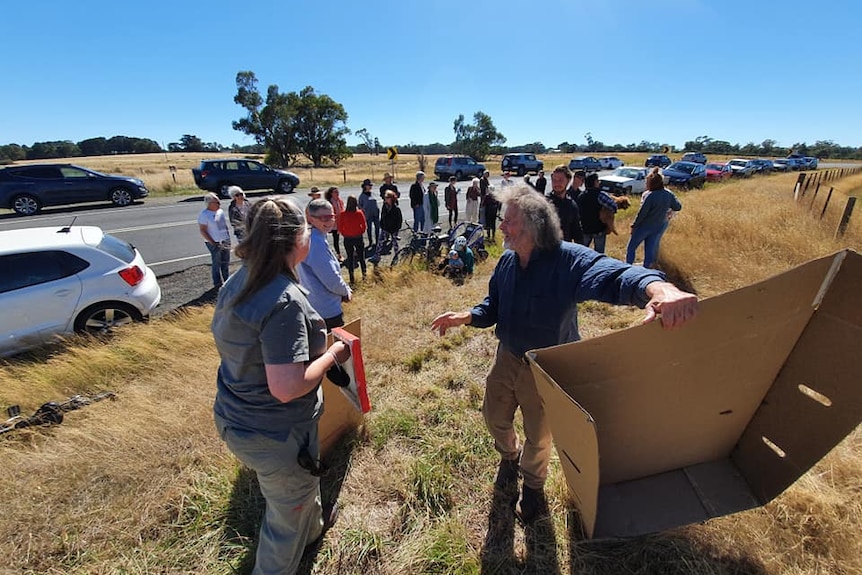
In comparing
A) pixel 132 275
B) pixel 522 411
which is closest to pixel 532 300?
pixel 522 411

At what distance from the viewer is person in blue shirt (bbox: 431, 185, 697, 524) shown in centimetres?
160

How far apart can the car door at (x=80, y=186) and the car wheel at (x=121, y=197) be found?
26cm

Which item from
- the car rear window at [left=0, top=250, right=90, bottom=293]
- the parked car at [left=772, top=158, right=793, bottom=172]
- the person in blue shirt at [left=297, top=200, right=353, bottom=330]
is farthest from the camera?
the parked car at [left=772, top=158, right=793, bottom=172]

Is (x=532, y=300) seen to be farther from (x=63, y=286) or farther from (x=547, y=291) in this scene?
(x=63, y=286)

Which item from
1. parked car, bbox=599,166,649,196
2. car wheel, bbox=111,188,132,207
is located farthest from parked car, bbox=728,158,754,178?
car wheel, bbox=111,188,132,207

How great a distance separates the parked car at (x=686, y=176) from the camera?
1925 centimetres

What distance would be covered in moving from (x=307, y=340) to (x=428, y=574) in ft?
4.70

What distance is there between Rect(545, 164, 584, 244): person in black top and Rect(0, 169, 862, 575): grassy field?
248 cm

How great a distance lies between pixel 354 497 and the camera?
2.40 m

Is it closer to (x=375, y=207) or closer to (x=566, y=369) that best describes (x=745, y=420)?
(x=566, y=369)

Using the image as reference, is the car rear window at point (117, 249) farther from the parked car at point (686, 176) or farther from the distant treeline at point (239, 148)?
the distant treeline at point (239, 148)

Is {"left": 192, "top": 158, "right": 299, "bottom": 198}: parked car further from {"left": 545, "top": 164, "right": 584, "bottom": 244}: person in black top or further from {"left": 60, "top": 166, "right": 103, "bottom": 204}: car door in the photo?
{"left": 545, "top": 164, "right": 584, "bottom": 244}: person in black top

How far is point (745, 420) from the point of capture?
1.85 metres

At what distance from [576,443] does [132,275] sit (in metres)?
5.29
